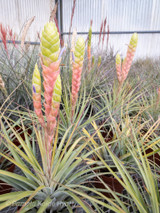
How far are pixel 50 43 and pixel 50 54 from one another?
0.02m

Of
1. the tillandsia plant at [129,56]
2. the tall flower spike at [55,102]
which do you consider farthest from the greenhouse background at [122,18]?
the tall flower spike at [55,102]

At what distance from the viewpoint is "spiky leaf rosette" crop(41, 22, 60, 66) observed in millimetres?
270

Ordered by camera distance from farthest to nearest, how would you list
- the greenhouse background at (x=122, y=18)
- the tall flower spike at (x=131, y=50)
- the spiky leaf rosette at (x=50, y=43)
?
1. the greenhouse background at (x=122, y=18)
2. the tall flower spike at (x=131, y=50)
3. the spiky leaf rosette at (x=50, y=43)

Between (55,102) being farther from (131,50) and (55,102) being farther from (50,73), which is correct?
(131,50)

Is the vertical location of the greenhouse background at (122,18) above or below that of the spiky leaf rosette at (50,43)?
above

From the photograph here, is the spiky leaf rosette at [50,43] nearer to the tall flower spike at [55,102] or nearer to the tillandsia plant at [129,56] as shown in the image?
the tall flower spike at [55,102]

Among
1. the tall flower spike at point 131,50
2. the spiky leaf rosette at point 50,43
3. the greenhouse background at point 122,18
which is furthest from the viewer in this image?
the greenhouse background at point 122,18

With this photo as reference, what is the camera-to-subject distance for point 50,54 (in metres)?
0.29

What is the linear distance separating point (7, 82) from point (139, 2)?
5.29 metres

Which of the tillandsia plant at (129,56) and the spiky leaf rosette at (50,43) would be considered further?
the tillandsia plant at (129,56)

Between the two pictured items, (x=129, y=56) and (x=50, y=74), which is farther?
(x=129, y=56)

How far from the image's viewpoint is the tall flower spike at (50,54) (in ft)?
0.89

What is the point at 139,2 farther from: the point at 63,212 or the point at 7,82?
the point at 63,212

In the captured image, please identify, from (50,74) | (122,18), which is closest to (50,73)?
(50,74)
